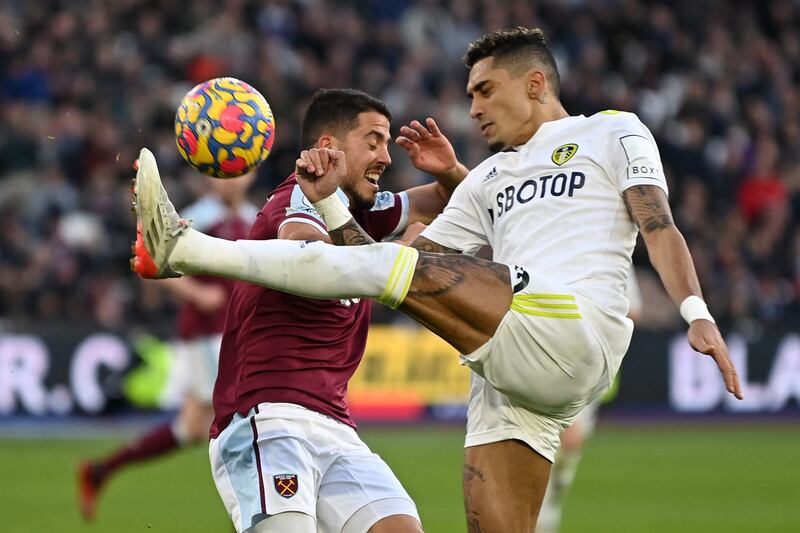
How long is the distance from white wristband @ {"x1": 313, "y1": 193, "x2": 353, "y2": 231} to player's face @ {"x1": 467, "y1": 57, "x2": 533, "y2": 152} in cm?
99

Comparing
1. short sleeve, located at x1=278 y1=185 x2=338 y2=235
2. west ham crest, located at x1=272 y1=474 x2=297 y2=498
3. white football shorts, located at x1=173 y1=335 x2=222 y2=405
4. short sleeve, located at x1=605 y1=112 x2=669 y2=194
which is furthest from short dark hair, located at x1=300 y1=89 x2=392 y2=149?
white football shorts, located at x1=173 y1=335 x2=222 y2=405

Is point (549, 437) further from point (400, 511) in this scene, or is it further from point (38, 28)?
point (38, 28)

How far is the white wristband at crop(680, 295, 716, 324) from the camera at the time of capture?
5098 mm

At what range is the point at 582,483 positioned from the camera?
1160cm

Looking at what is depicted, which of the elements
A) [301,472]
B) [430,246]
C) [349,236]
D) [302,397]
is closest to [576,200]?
[430,246]

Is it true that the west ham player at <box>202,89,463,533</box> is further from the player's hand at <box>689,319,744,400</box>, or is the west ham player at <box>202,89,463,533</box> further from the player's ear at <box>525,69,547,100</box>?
the player's hand at <box>689,319,744,400</box>

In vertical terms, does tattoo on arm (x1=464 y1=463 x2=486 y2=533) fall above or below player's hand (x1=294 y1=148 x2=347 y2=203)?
below

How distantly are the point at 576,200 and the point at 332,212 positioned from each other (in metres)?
1.06

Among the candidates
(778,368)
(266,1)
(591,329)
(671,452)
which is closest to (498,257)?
(591,329)

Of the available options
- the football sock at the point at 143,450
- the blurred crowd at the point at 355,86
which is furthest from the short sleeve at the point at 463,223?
the blurred crowd at the point at 355,86

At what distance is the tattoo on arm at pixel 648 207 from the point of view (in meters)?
5.41

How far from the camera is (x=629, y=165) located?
560cm

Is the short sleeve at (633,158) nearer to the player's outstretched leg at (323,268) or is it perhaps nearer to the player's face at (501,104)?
the player's face at (501,104)

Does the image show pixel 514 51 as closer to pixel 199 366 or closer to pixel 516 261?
pixel 516 261
